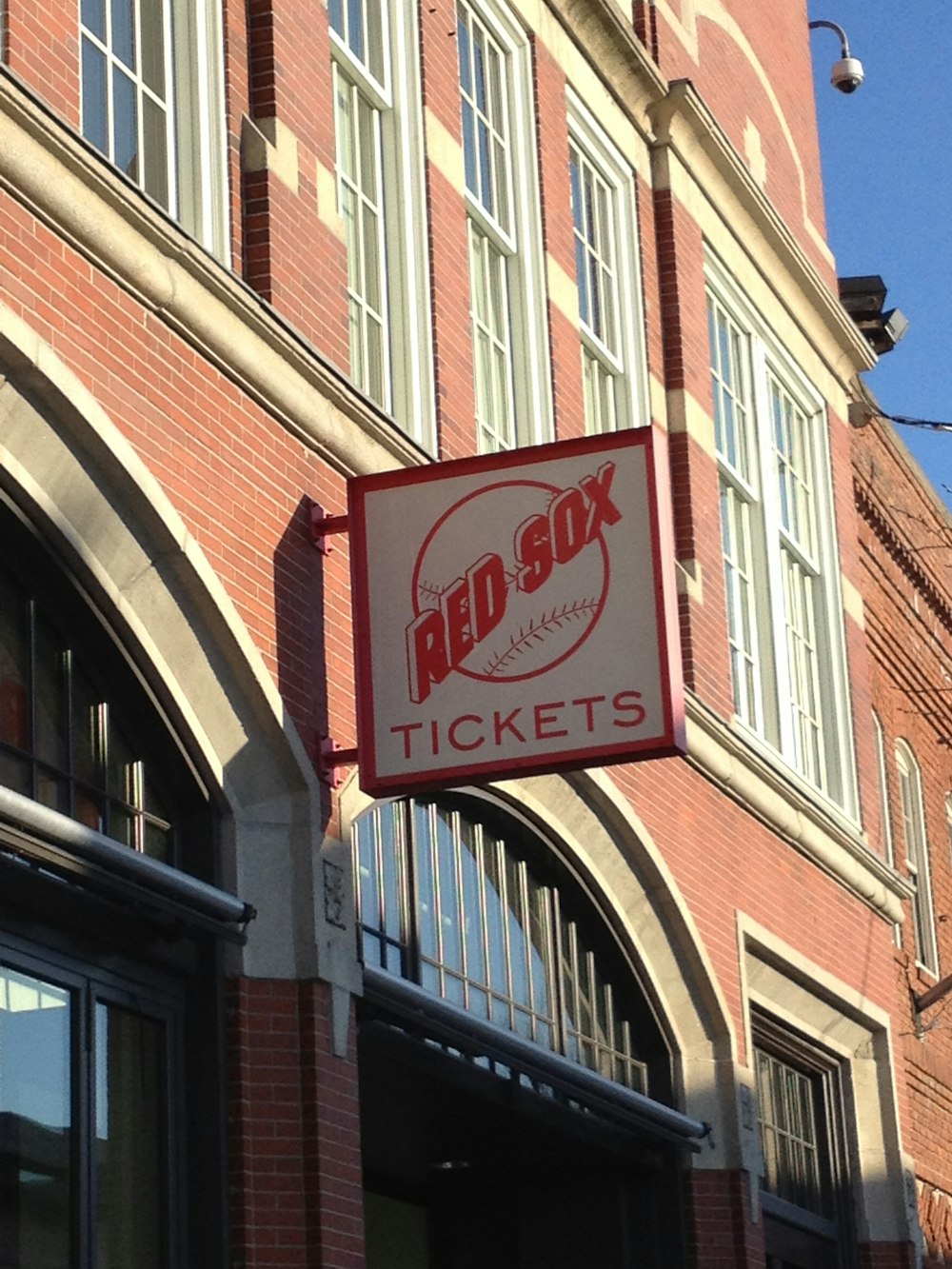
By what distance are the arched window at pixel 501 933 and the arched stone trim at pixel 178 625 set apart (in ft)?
3.41

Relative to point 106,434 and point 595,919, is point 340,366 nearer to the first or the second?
point 106,434

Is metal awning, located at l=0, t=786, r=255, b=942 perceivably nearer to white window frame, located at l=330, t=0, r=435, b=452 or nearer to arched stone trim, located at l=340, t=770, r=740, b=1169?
white window frame, located at l=330, t=0, r=435, b=452

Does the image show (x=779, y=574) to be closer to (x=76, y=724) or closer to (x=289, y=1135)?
(x=289, y=1135)

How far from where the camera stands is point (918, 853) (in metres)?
22.8

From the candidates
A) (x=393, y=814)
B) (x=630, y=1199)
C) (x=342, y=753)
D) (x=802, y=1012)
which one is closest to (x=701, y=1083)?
(x=630, y=1199)

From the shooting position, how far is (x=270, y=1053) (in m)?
10.4

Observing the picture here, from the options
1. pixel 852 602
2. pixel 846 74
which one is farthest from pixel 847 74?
pixel 852 602

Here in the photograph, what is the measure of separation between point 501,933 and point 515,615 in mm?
3051

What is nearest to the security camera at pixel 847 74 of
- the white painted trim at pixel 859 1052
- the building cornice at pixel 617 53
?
the building cornice at pixel 617 53

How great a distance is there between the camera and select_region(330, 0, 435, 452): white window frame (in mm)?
13148

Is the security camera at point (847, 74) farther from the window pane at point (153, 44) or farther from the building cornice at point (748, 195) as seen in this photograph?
the window pane at point (153, 44)

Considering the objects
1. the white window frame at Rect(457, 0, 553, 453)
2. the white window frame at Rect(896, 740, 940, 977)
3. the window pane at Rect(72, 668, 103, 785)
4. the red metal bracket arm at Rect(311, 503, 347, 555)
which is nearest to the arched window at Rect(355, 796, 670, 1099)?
the red metal bracket arm at Rect(311, 503, 347, 555)

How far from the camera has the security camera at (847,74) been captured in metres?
22.3

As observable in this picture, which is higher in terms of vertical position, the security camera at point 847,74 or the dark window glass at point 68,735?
the security camera at point 847,74
